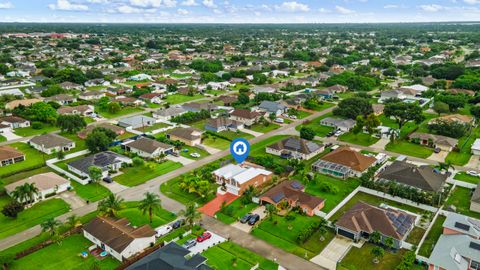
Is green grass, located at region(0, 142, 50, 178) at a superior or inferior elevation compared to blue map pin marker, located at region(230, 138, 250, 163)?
inferior

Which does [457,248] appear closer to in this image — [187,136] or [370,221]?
[370,221]

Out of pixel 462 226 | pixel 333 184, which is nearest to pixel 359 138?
pixel 333 184

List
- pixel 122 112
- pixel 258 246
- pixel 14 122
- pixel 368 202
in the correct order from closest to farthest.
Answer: pixel 258 246 < pixel 368 202 < pixel 14 122 < pixel 122 112

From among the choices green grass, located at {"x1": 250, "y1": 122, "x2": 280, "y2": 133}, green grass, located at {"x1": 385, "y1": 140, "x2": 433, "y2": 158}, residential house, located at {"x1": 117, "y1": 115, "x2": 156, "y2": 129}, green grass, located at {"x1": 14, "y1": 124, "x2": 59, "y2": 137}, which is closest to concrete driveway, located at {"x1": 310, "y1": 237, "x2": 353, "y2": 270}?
green grass, located at {"x1": 385, "y1": 140, "x2": 433, "y2": 158}

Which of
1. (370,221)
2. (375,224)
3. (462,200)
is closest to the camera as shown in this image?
(375,224)

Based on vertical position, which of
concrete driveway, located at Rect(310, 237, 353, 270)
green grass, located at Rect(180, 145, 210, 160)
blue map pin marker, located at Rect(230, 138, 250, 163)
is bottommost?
concrete driveway, located at Rect(310, 237, 353, 270)

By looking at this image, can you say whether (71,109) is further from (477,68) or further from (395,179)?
(477,68)

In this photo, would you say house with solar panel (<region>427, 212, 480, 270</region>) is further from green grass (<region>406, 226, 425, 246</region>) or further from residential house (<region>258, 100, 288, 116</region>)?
residential house (<region>258, 100, 288, 116</region>)
